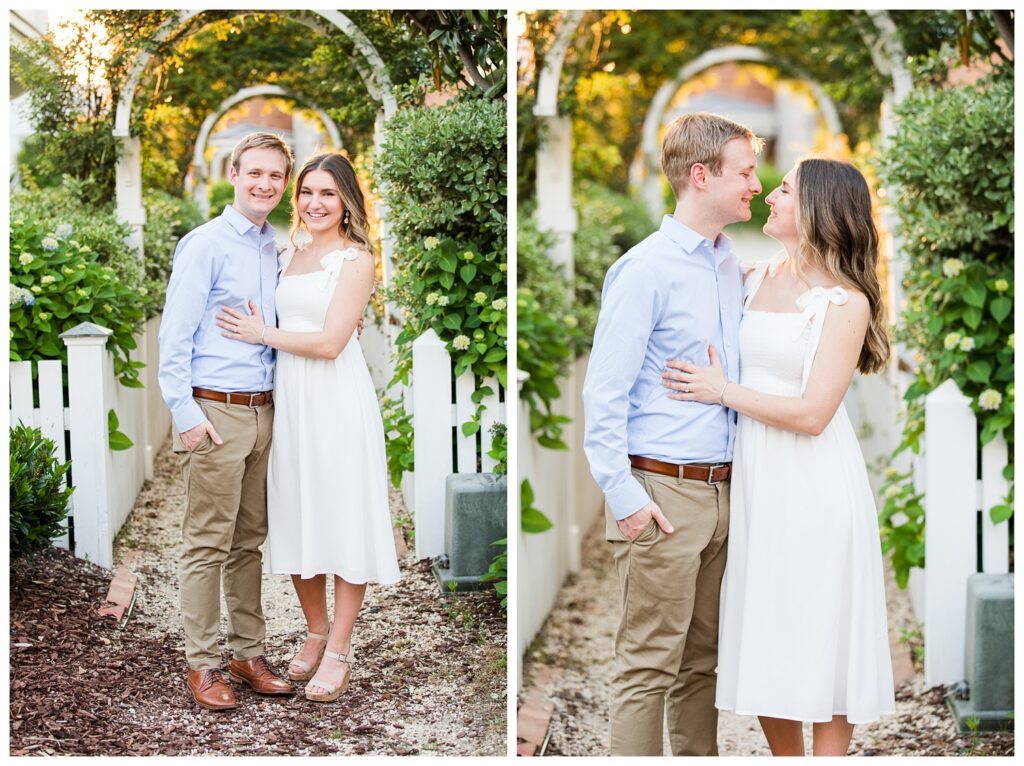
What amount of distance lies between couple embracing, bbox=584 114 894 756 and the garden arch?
2.55 ft

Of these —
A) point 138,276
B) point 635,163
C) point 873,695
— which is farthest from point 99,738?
point 635,163

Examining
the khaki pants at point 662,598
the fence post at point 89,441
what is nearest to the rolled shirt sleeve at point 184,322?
the fence post at point 89,441

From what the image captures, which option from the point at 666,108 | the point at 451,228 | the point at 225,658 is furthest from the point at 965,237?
the point at 666,108

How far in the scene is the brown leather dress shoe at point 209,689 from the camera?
2.95 metres

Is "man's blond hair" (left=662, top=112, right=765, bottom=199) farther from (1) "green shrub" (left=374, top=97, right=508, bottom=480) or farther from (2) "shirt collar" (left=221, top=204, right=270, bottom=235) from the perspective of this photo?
(2) "shirt collar" (left=221, top=204, right=270, bottom=235)

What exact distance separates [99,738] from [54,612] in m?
0.36

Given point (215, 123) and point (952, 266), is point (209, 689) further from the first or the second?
point (952, 266)

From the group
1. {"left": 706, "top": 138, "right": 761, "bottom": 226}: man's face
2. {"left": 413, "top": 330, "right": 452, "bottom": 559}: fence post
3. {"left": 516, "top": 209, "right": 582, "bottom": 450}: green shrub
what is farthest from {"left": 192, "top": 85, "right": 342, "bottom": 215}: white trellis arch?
{"left": 516, "top": 209, "right": 582, "bottom": 450}: green shrub

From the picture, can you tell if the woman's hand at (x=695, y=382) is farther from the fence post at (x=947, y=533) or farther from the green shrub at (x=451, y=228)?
the fence post at (x=947, y=533)

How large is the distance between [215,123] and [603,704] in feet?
7.71

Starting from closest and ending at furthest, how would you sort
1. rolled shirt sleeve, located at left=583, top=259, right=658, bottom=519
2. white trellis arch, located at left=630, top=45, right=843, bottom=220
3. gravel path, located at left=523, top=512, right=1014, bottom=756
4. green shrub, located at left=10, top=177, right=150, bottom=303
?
rolled shirt sleeve, located at left=583, top=259, right=658, bottom=519
green shrub, located at left=10, top=177, right=150, bottom=303
gravel path, located at left=523, top=512, right=1014, bottom=756
white trellis arch, located at left=630, top=45, right=843, bottom=220

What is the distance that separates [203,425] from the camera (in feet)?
9.30

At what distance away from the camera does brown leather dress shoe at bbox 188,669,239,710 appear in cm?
295

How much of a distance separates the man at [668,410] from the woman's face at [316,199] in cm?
75
